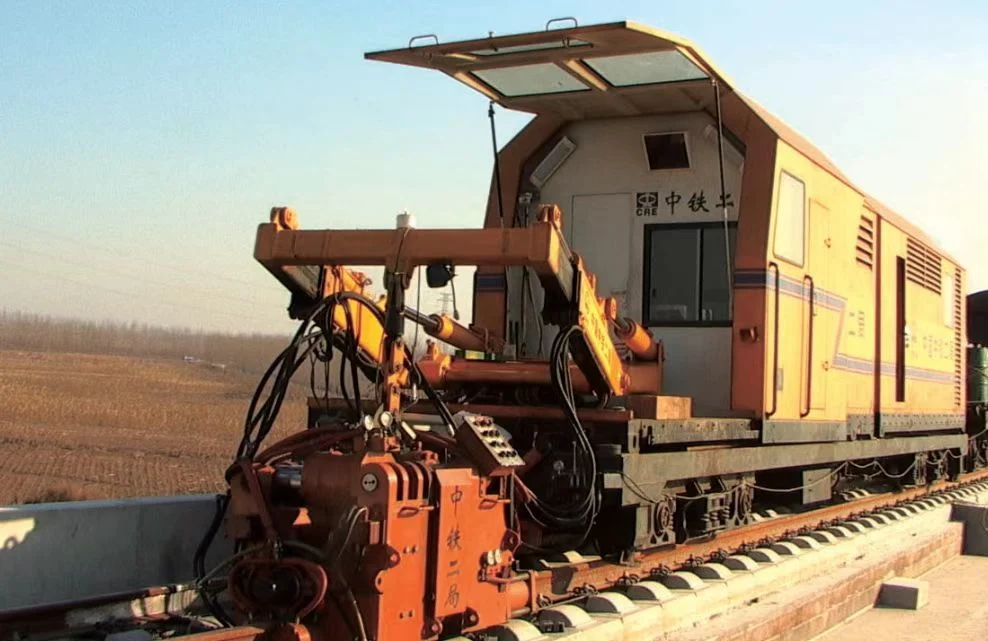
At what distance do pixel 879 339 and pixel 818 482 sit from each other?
231cm

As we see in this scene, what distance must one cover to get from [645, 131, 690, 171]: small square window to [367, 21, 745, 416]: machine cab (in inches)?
0.4

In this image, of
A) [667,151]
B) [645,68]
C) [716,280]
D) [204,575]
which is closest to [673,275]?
[716,280]

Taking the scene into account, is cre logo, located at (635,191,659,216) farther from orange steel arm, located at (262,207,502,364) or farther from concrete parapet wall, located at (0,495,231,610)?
concrete parapet wall, located at (0,495,231,610)

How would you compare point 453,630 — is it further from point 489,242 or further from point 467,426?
point 489,242

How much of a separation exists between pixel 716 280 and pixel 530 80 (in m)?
2.24

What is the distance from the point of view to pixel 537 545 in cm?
643

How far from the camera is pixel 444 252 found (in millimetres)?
5512

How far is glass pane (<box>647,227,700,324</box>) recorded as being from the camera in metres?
8.88

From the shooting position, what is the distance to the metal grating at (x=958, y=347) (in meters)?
15.5

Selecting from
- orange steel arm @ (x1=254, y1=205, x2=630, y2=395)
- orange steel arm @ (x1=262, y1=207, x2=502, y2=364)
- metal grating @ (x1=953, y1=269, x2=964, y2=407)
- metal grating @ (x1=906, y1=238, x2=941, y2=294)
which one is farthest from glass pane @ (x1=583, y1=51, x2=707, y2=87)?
metal grating @ (x1=953, y1=269, x2=964, y2=407)

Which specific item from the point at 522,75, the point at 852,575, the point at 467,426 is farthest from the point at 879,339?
the point at 467,426

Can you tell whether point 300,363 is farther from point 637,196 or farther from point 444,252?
point 637,196

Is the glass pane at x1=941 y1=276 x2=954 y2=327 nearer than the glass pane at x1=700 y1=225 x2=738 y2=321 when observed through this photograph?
No

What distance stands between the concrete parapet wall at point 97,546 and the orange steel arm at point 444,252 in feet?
5.77
